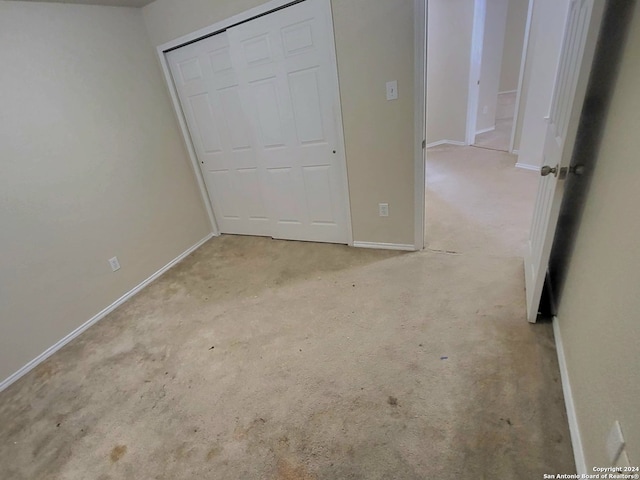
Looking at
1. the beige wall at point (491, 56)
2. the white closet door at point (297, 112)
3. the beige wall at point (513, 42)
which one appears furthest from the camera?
the beige wall at point (513, 42)

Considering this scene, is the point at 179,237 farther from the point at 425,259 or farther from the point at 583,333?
the point at 583,333

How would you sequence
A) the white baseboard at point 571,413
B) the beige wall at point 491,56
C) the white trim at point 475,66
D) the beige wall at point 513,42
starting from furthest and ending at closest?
the beige wall at point 513,42 → the beige wall at point 491,56 → the white trim at point 475,66 → the white baseboard at point 571,413

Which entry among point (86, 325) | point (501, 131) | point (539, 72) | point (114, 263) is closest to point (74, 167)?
point (114, 263)

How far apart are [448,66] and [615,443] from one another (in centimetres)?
571

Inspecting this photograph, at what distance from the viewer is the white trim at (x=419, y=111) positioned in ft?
5.89

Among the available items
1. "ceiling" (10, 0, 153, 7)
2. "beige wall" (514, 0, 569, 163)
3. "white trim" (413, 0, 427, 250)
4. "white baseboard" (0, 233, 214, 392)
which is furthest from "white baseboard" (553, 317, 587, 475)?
"ceiling" (10, 0, 153, 7)

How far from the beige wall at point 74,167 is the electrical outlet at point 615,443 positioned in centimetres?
295

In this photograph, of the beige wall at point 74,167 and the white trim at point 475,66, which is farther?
the white trim at point 475,66

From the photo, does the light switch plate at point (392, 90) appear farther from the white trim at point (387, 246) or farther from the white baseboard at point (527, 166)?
the white baseboard at point (527, 166)

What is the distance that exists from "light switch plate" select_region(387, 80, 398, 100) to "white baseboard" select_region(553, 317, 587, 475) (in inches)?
66.1

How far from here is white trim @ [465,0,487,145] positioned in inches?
178

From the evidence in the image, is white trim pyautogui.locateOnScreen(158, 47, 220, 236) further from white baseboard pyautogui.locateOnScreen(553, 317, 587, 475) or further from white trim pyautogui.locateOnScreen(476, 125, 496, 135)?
white trim pyautogui.locateOnScreen(476, 125, 496, 135)

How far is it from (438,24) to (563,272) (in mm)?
5085

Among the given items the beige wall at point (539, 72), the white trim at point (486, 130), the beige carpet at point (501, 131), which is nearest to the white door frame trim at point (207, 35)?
the beige wall at point (539, 72)
